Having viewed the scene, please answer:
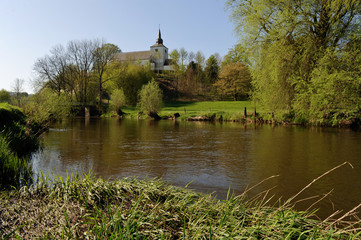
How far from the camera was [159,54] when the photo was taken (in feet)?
314

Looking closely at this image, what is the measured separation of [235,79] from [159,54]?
1578 inches

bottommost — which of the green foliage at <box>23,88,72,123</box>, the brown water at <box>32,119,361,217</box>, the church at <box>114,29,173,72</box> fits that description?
the brown water at <box>32,119,361,217</box>

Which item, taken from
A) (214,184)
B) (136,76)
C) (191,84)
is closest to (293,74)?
(214,184)

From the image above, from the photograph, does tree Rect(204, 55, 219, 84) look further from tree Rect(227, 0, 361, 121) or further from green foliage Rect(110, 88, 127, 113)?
tree Rect(227, 0, 361, 121)

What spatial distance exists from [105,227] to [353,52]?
903 inches

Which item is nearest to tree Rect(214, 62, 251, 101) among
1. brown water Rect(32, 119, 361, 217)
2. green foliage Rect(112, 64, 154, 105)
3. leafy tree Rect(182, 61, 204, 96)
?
leafy tree Rect(182, 61, 204, 96)

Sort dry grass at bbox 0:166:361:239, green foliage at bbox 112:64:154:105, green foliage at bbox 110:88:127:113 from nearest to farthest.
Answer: dry grass at bbox 0:166:361:239, green foliage at bbox 110:88:127:113, green foliage at bbox 112:64:154:105

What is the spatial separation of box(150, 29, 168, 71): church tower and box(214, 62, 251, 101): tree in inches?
1481

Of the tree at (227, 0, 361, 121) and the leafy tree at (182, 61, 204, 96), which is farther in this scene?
the leafy tree at (182, 61, 204, 96)

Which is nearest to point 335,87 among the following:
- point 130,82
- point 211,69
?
point 130,82

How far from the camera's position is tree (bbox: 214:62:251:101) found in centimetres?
6331

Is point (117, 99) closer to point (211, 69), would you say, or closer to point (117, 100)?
point (117, 100)

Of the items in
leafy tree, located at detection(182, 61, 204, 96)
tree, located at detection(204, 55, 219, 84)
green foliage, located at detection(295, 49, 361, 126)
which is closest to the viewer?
green foliage, located at detection(295, 49, 361, 126)

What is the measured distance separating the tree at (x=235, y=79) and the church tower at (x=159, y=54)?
37.6m
